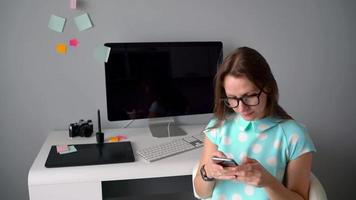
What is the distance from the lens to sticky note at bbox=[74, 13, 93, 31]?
1.96 m

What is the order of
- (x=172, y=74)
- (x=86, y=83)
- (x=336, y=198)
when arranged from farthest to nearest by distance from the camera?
(x=336, y=198) < (x=86, y=83) < (x=172, y=74)

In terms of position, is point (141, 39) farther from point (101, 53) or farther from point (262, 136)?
point (262, 136)

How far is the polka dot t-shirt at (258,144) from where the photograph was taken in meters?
1.19

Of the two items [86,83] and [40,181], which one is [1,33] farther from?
[40,181]

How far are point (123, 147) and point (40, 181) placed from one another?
0.44 metres

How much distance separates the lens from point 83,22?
6.44 feet

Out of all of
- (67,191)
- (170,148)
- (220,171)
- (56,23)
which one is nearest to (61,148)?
(67,191)

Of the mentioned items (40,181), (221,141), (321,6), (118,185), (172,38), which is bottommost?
(118,185)

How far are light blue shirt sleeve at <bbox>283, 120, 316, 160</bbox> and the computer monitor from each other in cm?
83

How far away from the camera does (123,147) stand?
1.75 metres

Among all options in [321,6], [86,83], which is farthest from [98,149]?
[321,6]

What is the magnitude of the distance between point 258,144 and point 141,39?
1080mm

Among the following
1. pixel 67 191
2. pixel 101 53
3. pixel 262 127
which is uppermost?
pixel 101 53

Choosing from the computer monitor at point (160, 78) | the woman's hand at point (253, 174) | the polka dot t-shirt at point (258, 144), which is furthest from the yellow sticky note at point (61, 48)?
the woman's hand at point (253, 174)
